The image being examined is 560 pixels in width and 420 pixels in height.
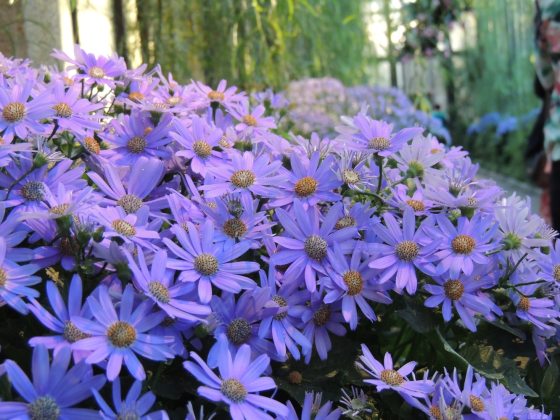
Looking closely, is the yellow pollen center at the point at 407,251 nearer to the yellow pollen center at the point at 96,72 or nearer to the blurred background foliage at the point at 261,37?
the yellow pollen center at the point at 96,72

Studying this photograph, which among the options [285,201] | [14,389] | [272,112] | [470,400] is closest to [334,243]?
[285,201]

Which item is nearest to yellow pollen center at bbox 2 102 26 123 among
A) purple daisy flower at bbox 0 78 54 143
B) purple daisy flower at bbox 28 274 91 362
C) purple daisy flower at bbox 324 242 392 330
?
purple daisy flower at bbox 0 78 54 143

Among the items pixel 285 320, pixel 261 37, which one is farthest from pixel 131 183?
pixel 261 37

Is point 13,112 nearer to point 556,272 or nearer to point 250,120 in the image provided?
Result: point 250,120

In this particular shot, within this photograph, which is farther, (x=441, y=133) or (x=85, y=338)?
(x=441, y=133)

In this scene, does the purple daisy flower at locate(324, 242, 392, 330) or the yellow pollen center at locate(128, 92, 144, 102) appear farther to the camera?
the yellow pollen center at locate(128, 92, 144, 102)

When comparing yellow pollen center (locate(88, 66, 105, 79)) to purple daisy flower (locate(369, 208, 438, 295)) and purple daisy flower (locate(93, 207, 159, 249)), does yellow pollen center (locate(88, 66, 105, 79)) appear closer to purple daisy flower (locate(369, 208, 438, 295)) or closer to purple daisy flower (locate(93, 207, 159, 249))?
purple daisy flower (locate(93, 207, 159, 249))

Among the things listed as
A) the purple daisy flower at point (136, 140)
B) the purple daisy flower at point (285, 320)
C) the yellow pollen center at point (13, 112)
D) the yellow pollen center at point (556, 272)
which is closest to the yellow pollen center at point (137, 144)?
the purple daisy flower at point (136, 140)

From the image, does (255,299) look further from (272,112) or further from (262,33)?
(262,33)
